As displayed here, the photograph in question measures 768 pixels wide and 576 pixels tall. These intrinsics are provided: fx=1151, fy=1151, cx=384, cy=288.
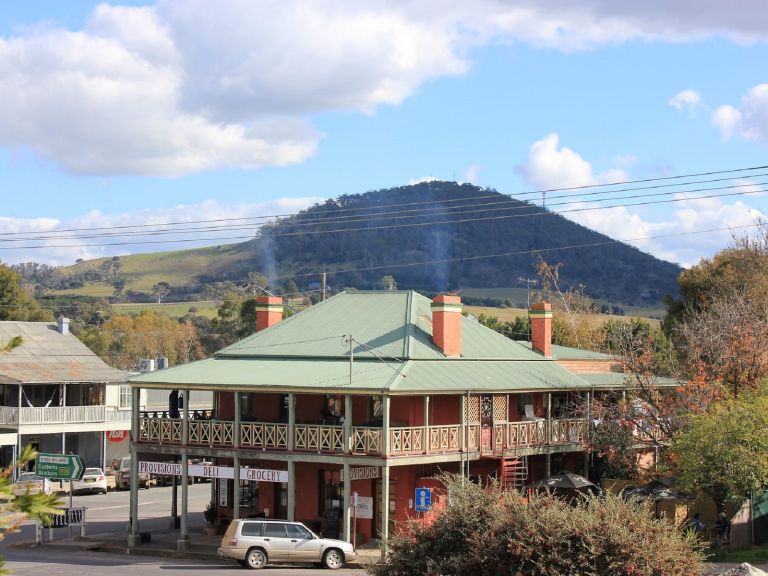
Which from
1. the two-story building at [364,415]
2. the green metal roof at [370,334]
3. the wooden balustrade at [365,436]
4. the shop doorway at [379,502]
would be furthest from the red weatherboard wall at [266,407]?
the shop doorway at [379,502]

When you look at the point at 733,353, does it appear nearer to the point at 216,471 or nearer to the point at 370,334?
the point at 370,334

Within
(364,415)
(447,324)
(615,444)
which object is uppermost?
(447,324)

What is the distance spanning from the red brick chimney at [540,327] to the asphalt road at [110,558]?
14.3 metres

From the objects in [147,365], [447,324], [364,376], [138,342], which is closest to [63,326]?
[147,365]

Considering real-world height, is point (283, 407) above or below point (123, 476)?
above

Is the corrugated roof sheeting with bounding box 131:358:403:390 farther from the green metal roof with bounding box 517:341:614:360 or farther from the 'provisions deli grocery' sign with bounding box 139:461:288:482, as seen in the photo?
the green metal roof with bounding box 517:341:614:360

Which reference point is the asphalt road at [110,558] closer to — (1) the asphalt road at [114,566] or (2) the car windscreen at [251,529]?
(1) the asphalt road at [114,566]

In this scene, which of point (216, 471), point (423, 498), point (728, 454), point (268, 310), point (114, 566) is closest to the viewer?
point (114, 566)

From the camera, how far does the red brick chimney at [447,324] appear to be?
38.5 meters

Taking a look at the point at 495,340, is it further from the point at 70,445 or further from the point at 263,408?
the point at 70,445

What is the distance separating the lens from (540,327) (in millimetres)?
44281

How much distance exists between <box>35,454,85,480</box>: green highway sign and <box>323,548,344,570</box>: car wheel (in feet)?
31.6

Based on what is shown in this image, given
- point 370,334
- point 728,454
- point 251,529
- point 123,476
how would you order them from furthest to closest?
point 123,476
point 370,334
point 728,454
point 251,529

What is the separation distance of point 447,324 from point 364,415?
4187 mm
